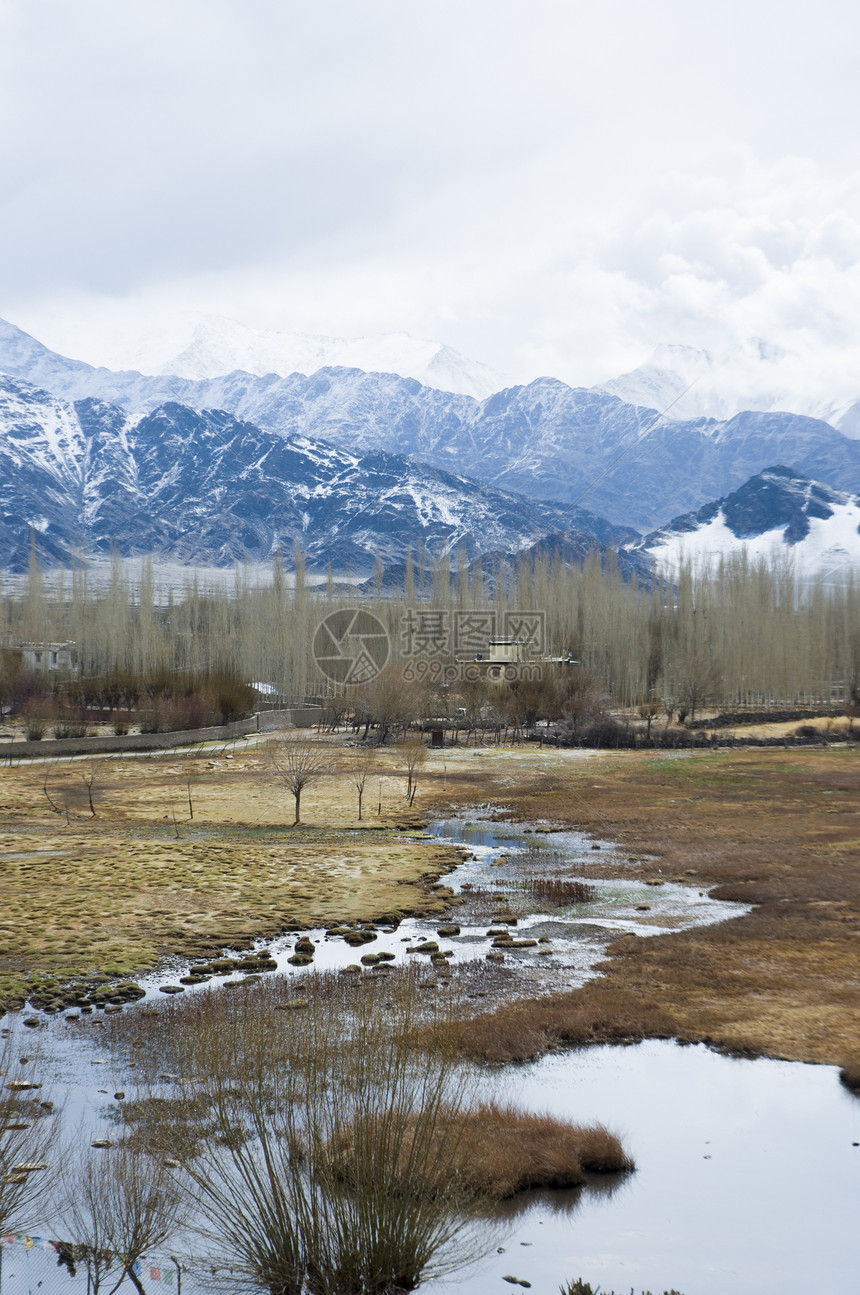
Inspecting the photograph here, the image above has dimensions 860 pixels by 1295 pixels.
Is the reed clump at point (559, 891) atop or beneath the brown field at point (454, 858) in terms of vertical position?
beneath

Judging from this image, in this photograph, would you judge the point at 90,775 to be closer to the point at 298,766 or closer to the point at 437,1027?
the point at 298,766

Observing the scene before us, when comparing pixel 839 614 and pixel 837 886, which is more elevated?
pixel 839 614

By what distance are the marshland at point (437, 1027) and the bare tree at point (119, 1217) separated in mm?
88

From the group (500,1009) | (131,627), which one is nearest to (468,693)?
(131,627)

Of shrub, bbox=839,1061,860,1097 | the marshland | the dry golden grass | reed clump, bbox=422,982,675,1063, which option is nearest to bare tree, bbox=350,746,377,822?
the marshland

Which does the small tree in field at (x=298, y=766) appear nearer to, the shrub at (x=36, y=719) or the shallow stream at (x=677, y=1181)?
the shrub at (x=36, y=719)

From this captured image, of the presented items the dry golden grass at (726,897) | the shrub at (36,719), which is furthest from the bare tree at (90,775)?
the dry golden grass at (726,897)

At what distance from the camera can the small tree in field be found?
32.6 metres

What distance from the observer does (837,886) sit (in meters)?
21.7

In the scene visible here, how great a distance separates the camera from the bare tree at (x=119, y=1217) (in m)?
6.34

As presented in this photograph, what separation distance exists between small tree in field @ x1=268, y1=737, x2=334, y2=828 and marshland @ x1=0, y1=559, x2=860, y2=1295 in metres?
0.92

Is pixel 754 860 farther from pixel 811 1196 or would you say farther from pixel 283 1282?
pixel 283 1282

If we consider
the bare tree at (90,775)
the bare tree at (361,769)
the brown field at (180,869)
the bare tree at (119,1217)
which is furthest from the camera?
the bare tree at (361,769)

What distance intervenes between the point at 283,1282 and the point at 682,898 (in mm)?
16129
